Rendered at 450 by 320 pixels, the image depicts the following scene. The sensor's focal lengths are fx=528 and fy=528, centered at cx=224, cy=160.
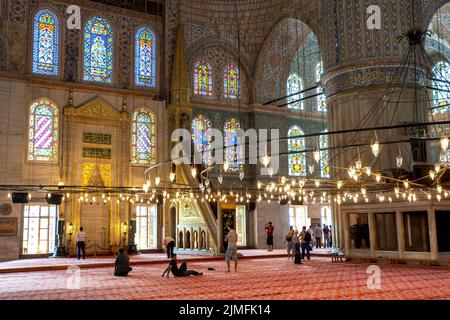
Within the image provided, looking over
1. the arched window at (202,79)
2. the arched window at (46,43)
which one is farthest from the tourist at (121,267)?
A: the arched window at (202,79)

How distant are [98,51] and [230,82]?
18.6 ft

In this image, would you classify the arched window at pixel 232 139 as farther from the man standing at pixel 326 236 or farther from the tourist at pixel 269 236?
the man standing at pixel 326 236

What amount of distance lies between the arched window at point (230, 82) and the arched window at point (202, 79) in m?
0.70

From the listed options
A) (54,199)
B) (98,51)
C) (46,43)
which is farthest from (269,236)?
(46,43)

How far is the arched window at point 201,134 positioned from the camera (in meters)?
20.9

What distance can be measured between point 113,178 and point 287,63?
31.2 ft

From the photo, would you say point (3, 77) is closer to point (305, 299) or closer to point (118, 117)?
point (118, 117)

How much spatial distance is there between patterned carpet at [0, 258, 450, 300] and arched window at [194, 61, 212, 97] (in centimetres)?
973

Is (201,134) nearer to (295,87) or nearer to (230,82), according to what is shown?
(230,82)

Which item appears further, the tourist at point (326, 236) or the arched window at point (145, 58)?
the tourist at point (326, 236)

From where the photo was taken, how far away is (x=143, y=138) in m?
19.6

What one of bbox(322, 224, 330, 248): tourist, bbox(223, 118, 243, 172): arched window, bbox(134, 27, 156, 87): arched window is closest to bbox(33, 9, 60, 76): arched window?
bbox(134, 27, 156, 87): arched window

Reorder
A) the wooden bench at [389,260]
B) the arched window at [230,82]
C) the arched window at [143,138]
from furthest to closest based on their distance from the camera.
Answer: the arched window at [230,82] < the arched window at [143,138] < the wooden bench at [389,260]

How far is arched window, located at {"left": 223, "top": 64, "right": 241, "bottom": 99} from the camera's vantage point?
21909 millimetres
